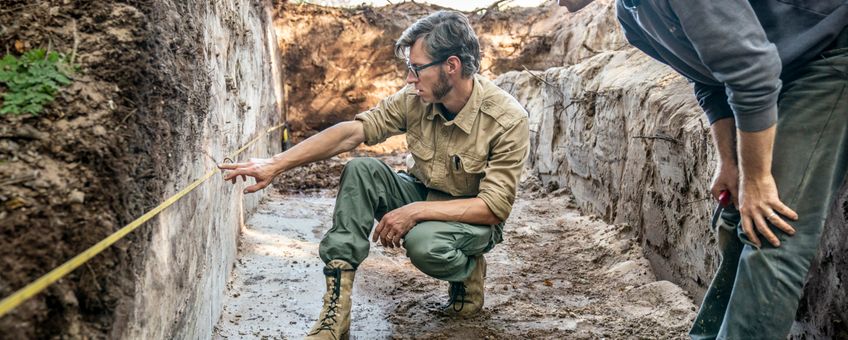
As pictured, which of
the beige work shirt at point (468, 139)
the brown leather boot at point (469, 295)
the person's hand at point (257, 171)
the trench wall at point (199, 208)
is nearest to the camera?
the trench wall at point (199, 208)

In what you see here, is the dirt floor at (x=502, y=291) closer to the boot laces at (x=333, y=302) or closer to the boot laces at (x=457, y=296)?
the boot laces at (x=457, y=296)

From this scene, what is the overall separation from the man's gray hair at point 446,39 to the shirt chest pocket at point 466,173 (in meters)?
0.39

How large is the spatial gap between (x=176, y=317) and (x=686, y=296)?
86.5 inches

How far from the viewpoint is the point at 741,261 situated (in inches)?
68.2

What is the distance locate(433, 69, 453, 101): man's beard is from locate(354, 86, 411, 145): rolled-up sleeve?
21 centimetres

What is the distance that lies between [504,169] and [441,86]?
47 centimetres

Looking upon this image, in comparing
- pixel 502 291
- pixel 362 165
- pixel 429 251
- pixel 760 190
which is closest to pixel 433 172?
pixel 362 165

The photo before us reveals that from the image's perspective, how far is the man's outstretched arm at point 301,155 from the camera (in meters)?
2.54

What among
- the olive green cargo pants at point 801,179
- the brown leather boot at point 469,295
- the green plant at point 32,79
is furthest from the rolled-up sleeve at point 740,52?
the brown leather boot at point 469,295

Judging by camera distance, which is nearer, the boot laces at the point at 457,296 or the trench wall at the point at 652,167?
the trench wall at the point at 652,167

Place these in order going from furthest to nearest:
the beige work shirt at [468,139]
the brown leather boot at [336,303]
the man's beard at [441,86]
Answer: the man's beard at [441,86] → the beige work shirt at [468,139] → the brown leather boot at [336,303]

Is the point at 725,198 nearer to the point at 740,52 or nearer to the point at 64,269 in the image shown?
the point at 740,52

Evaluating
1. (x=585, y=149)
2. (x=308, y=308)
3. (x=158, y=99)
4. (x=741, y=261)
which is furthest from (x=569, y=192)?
(x=158, y=99)

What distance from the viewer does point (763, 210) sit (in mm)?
1636
